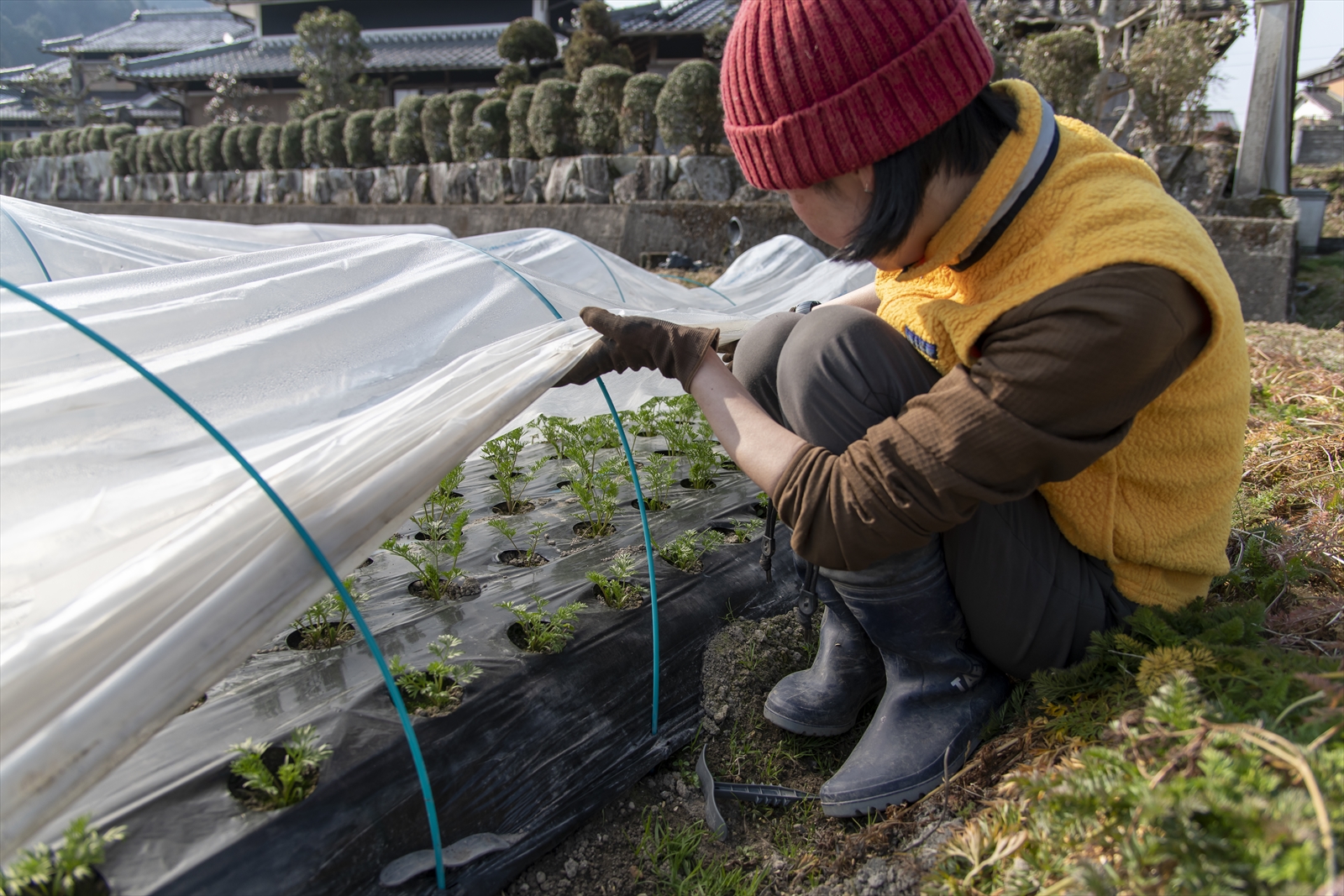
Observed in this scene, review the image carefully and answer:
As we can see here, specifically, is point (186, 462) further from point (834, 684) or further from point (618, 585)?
point (834, 684)

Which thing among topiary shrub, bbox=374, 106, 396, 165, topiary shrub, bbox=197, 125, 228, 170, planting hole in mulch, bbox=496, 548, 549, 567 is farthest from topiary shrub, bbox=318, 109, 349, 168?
planting hole in mulch, bbox=496, 548, 549, 567

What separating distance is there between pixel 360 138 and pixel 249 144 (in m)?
2.76

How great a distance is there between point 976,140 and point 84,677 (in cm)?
124

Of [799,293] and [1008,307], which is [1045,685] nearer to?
[1008,307]

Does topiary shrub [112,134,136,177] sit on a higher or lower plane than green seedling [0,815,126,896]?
higher

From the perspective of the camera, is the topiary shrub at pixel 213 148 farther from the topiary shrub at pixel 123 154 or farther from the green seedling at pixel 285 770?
the green seedling at pixel 285 770

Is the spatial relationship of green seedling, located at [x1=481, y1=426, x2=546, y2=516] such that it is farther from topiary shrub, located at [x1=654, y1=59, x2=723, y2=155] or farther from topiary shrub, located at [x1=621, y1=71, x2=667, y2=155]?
topiary shrub, located at [x1=621, y1=71, x2=667, y2=155]

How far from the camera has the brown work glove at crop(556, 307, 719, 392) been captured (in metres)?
1.25

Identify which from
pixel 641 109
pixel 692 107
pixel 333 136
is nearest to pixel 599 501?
pixel 692 107

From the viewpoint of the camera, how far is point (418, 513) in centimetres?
208

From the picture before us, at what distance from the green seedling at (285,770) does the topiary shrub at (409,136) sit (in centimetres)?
1033

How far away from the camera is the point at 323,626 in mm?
1538

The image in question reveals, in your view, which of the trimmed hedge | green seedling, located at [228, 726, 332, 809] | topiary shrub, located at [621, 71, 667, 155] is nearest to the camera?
green seedling, located at [228, 726, 332, 809]

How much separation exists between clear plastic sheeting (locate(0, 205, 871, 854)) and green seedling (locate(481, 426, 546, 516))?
49cm
